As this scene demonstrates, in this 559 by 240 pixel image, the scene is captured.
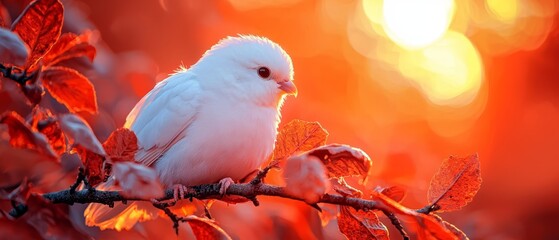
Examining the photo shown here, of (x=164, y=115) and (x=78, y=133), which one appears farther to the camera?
(x=164, y=115)

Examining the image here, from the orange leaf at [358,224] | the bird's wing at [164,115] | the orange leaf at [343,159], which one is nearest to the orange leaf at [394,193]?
the orange leaf at [358,224]

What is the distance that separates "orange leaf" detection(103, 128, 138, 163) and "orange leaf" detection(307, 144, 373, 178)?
29 centimetres

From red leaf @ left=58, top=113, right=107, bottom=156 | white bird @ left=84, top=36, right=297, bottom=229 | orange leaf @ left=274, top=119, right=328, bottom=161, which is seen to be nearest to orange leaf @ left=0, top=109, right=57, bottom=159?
red leaf @ left=58, top=113, right=107, bottom=156

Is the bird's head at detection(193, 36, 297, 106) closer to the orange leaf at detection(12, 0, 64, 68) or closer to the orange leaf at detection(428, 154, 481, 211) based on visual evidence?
the orange leaf at detection(428, 154, 481, 211)

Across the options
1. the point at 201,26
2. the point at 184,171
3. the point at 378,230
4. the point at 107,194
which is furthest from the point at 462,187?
the point at 201,26

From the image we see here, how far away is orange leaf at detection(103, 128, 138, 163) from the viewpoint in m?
1.19

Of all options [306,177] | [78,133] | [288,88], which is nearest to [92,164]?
[78,133]

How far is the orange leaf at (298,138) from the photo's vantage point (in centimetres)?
146

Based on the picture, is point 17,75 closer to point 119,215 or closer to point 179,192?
point 179,192

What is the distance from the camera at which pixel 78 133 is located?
1062 millimetres

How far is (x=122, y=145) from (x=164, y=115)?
152 centimetres

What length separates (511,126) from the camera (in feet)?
17.4

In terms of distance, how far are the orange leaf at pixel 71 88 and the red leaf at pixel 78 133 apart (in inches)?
7.1

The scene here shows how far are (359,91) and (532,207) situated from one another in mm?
1346
